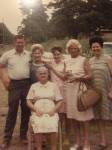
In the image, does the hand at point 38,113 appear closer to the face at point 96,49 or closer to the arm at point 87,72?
the arm at point 87,72

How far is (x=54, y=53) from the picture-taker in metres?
7.86

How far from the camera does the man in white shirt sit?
7801 mm

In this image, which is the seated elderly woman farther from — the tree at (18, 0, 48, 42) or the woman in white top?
the tree at (18, 0, 48, 42)

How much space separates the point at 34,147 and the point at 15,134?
172 centimetres

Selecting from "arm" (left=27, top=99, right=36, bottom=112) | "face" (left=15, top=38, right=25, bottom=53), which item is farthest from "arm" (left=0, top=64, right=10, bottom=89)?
"arm" (left=27, top=99, right=36, bottom=112)

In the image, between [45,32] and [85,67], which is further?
[45,32]

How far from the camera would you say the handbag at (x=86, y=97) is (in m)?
7.30

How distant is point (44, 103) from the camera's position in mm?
7191

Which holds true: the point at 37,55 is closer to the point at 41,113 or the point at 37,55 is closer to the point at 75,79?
the point at 75,79

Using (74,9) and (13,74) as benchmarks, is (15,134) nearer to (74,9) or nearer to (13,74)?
(13,74)

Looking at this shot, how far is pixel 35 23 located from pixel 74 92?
66.0 metres

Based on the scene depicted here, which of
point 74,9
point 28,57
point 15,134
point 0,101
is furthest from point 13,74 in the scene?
point 74,9

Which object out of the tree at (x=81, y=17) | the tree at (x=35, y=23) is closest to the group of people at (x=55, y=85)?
the tree at (x=81, y=17)

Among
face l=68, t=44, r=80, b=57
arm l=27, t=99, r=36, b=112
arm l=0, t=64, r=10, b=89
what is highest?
face l=68, t=44, r=80, b=57
